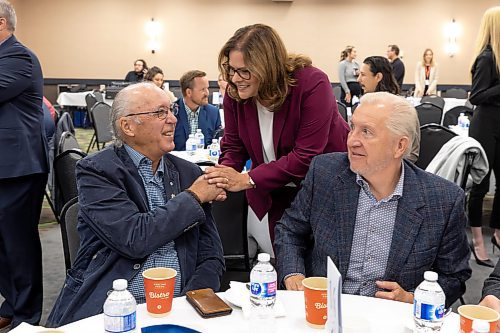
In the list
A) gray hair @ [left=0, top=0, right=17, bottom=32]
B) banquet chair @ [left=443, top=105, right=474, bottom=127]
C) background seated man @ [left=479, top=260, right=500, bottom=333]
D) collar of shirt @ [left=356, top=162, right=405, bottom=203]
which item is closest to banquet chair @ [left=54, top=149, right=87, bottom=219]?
gray hair @ [left=0, top=0, right=17, bottom=32]

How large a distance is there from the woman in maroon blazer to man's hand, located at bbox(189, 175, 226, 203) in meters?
0.09

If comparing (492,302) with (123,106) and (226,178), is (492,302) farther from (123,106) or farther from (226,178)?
(123,106)

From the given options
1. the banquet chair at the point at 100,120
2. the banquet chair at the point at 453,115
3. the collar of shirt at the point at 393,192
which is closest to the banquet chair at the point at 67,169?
the collar of shirt at the point at 393,192

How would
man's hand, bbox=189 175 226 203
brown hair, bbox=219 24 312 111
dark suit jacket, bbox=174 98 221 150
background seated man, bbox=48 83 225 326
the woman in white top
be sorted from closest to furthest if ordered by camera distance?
background seated man, bbox=48 83 225 326 < man's hand, bbox=189 175 226 203 < brown hair, bbox=219 24 312 111 < dark suit jacket, bbox=174 98 221 150 < the woman in white top

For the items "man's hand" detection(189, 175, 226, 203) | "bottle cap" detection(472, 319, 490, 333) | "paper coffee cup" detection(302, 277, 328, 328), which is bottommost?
"paper coffee cup" detection(302, 277, 328, 328)

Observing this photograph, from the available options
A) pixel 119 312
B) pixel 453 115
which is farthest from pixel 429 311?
pixel 453 115

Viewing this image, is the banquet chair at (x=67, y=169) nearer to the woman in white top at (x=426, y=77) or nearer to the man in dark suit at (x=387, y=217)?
the man in dark suit at (x=387, y=217)

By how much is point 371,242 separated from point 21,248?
212 cm

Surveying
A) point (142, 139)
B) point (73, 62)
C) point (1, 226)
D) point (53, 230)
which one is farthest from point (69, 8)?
point (142, 139)

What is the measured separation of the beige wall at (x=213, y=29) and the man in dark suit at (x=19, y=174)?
1066 cm

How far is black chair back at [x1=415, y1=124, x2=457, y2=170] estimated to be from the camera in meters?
4.29

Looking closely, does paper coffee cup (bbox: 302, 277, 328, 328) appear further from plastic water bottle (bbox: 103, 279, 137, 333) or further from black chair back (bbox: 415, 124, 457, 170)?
black chair back (bbox: 415, 124, 457, 170)

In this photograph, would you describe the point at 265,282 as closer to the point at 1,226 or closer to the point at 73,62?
the point at 1,226

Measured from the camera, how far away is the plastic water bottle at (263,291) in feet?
5.06
